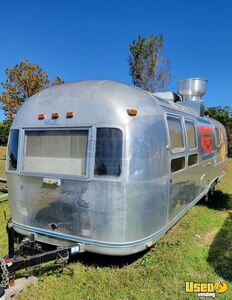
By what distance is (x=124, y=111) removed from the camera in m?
4.03

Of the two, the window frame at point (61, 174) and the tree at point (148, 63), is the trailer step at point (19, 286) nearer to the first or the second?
the window frame at point (61, 174)

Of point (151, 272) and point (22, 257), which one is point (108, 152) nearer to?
point (22, 257)

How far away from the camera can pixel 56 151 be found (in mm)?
4375

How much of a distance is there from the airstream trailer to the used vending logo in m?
0.77

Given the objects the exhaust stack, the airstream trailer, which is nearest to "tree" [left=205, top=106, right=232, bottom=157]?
the exhaust stack

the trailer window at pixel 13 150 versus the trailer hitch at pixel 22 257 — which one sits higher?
the trailer window at pixel 13 150

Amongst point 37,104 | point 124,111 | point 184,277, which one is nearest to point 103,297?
point 184,277

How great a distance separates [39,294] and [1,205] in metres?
4.88

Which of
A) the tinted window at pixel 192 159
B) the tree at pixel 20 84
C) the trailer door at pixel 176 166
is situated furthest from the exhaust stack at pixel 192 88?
the tree at pixel 20 84

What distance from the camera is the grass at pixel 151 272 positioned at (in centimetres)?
384

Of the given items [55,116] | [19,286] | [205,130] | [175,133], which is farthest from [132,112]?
[205,130]

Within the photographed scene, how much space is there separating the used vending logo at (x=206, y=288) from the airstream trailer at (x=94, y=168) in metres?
0.77

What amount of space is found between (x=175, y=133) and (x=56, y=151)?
2.01 meters

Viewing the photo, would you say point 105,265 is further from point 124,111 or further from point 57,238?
point 124,111
